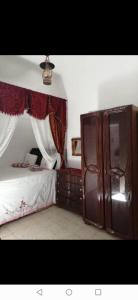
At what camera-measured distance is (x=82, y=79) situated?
304 centimetres

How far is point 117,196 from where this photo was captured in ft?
Answer: 6.84

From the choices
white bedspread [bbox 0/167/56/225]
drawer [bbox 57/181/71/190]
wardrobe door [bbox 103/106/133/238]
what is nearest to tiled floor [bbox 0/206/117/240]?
white bedspread [bbox 0/167/56/225]

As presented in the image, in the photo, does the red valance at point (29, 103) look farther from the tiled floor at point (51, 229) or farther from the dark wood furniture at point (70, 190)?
the tiled floor at point (51, 229)

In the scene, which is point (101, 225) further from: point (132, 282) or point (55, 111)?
point (55, 111)

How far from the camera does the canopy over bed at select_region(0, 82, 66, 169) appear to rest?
95.6 inches

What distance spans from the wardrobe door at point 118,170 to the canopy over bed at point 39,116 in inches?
47.7

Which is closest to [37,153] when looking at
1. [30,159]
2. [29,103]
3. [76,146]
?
[30,159]

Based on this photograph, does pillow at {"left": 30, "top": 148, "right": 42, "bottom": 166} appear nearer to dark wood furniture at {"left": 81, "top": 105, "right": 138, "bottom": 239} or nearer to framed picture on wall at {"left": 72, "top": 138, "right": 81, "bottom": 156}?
framed picture on wall at {"left": 72, "top": 138, "right": 81, "bottom": 156}

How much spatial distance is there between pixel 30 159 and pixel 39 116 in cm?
149

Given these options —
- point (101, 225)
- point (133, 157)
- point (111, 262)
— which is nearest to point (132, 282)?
point (111, 262)

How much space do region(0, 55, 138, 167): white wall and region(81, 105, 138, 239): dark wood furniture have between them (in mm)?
563

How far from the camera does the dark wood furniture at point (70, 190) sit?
2807 millimetres

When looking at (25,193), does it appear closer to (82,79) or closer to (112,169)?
(112,169)

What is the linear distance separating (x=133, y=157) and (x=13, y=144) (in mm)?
2919
